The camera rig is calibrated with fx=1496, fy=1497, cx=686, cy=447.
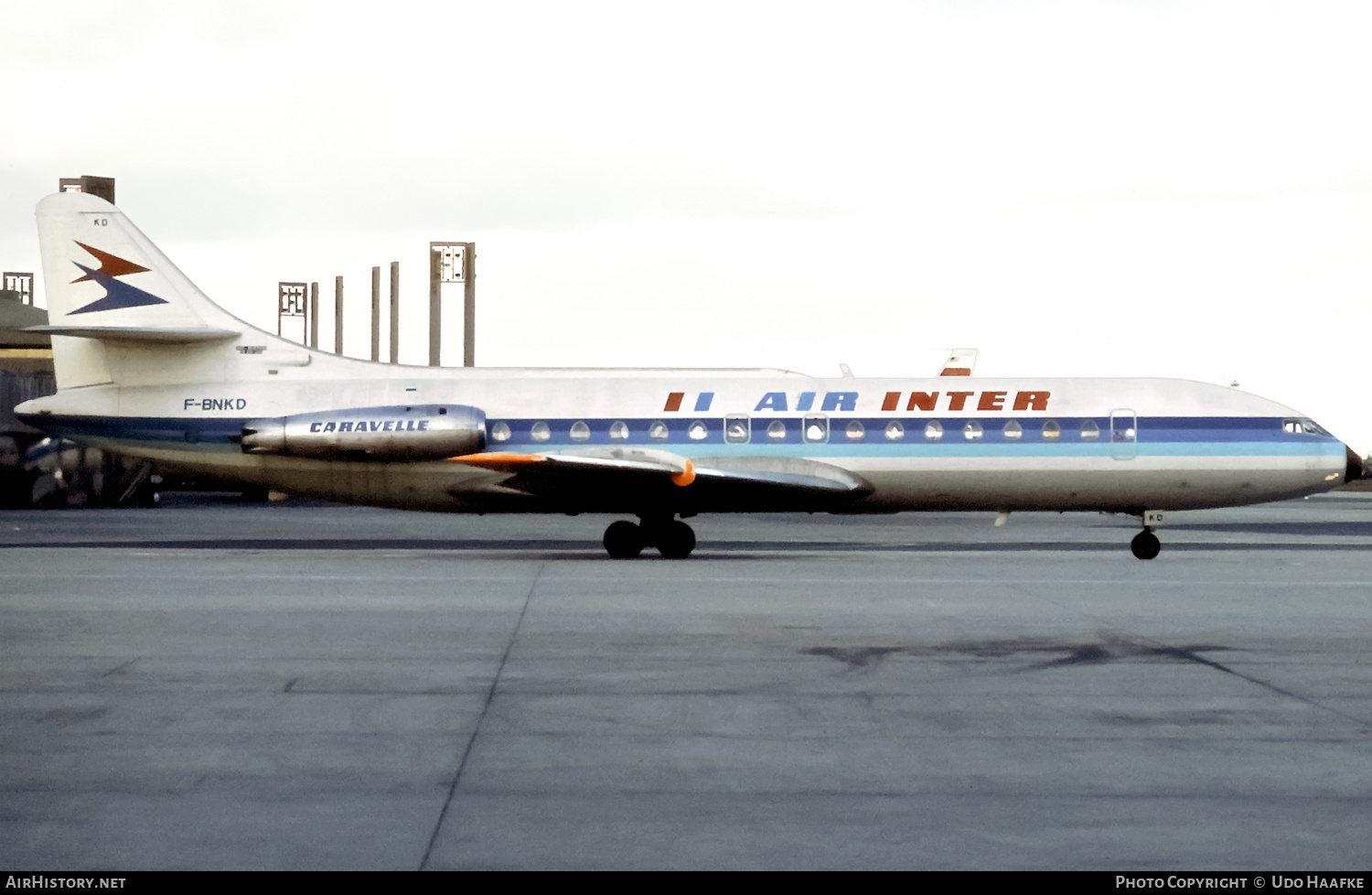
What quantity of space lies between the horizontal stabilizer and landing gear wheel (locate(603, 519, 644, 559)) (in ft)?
24.2

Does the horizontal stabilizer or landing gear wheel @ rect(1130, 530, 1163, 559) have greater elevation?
the horizontal stabilizer

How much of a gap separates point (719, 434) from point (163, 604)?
10.7 metres

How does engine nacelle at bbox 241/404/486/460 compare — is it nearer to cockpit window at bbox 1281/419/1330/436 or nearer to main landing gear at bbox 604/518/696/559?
main landing gear at bbox 604/518/696/559

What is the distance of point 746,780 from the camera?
7.32m

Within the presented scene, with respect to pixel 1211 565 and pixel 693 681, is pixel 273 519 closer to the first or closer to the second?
pixel 1211 565

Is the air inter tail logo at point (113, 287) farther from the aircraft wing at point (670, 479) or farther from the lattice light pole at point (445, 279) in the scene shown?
the lattice light pole at point (445, 279)

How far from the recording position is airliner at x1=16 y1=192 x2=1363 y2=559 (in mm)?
24359

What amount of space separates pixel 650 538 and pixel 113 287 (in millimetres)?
10075

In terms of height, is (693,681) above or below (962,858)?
below

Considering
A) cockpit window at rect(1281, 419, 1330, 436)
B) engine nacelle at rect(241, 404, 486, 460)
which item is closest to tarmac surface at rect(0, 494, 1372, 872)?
engine nacelle at rect(241, 404, 486, 460)

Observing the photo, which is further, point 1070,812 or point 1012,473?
point 1012,473

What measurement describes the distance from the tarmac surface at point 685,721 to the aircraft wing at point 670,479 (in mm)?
3761

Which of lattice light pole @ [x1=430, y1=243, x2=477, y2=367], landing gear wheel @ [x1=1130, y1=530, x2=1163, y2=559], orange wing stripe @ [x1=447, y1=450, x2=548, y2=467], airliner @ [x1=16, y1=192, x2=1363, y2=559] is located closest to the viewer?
orange wing stripe @ [x1=447, y1=450, x2=548, y2=467]

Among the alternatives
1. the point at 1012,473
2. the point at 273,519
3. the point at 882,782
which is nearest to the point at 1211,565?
the point at 1012,473
